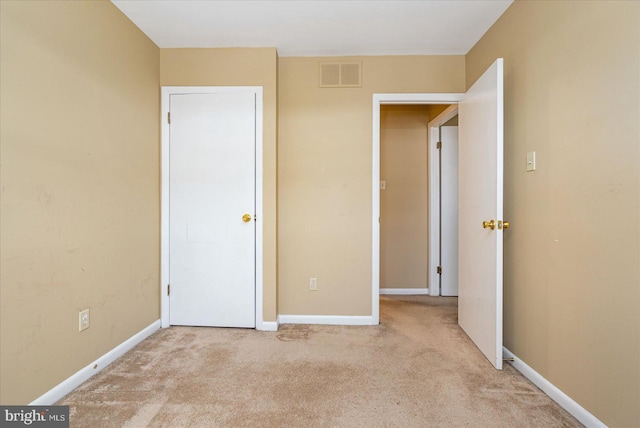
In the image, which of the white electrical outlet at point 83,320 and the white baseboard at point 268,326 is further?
the white baseboard at point 268,326

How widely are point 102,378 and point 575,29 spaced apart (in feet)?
10.8

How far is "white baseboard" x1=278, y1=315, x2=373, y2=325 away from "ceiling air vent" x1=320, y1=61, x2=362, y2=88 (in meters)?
2.12

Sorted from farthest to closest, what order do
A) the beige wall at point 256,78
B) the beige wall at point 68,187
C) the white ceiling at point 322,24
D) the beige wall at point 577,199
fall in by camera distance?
the beige wall at point 256,78 < the white ceiling at point 322,24 < the beige wall at point 68,187 < the beige wall at point 577,199

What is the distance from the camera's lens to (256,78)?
2527 millimetres

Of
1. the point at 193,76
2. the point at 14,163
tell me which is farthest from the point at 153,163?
the point at 14,163

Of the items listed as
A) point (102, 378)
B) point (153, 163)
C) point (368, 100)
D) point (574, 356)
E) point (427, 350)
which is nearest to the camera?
point (574, 356)

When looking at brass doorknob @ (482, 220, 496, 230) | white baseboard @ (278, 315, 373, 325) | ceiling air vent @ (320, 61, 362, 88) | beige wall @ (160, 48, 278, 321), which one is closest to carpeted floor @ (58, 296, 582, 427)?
white baseboard @ (278, 315, 373, 325)

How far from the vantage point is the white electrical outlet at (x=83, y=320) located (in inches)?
68.1

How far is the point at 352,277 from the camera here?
2.68m

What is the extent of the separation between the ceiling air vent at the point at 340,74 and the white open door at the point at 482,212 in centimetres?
96

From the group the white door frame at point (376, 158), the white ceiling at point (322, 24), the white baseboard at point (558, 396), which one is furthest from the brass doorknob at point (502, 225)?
the white ceiling at point (322, 24)

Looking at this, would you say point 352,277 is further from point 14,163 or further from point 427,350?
point 14,163

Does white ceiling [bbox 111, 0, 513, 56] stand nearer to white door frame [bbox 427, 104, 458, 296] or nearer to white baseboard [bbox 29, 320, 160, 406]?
white door frame [bbox 427, 104, 458, 296]

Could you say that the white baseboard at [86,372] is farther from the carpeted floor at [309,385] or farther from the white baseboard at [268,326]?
the white baseboard at [268,326]
